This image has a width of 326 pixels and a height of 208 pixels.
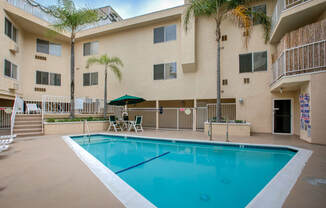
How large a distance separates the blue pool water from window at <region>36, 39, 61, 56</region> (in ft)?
39.6

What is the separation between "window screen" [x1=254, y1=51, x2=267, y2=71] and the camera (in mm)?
9656

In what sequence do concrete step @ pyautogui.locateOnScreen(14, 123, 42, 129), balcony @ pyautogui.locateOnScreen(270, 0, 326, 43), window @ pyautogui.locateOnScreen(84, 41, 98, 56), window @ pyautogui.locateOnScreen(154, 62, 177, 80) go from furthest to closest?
window @ pyautogui.locateOnScreen(84, 41, 98, 56) < window @ pyautogui.locateOnScreen(154, 62, 177, 80) < concrete step @ pyautogui.locateOnScreen(14, 123, 42, 129) < balcony @ pyautogui.locateOnScreen(270, 0, 326, 43)

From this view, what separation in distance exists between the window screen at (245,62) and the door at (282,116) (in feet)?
7.81

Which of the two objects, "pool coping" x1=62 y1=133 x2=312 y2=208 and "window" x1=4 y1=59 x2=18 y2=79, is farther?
"window" x1=4 y1=59 x2=18 y2=79

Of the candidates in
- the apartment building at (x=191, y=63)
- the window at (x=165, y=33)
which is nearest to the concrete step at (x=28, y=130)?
the apartment building at (x=191, y=63)

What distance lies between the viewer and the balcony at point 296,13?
22.3ft

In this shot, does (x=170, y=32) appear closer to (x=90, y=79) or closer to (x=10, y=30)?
(x=90, y=79)

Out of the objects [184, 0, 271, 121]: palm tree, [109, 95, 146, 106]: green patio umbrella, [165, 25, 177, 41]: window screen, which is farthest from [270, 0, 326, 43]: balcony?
[109, 95, 146, 106]: green patio umbrella

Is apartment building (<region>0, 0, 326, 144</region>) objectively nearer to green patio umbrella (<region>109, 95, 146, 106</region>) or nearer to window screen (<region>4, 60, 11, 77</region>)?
window screen (<region>4, 60, 11, 77</region>)

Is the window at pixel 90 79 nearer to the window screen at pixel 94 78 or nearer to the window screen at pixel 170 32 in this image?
the window screen at pixel 94 78

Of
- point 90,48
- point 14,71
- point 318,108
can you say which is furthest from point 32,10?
point 318,108

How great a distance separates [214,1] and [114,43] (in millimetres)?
7977

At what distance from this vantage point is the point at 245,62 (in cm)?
1005

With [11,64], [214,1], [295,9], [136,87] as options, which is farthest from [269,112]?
[11,64]
